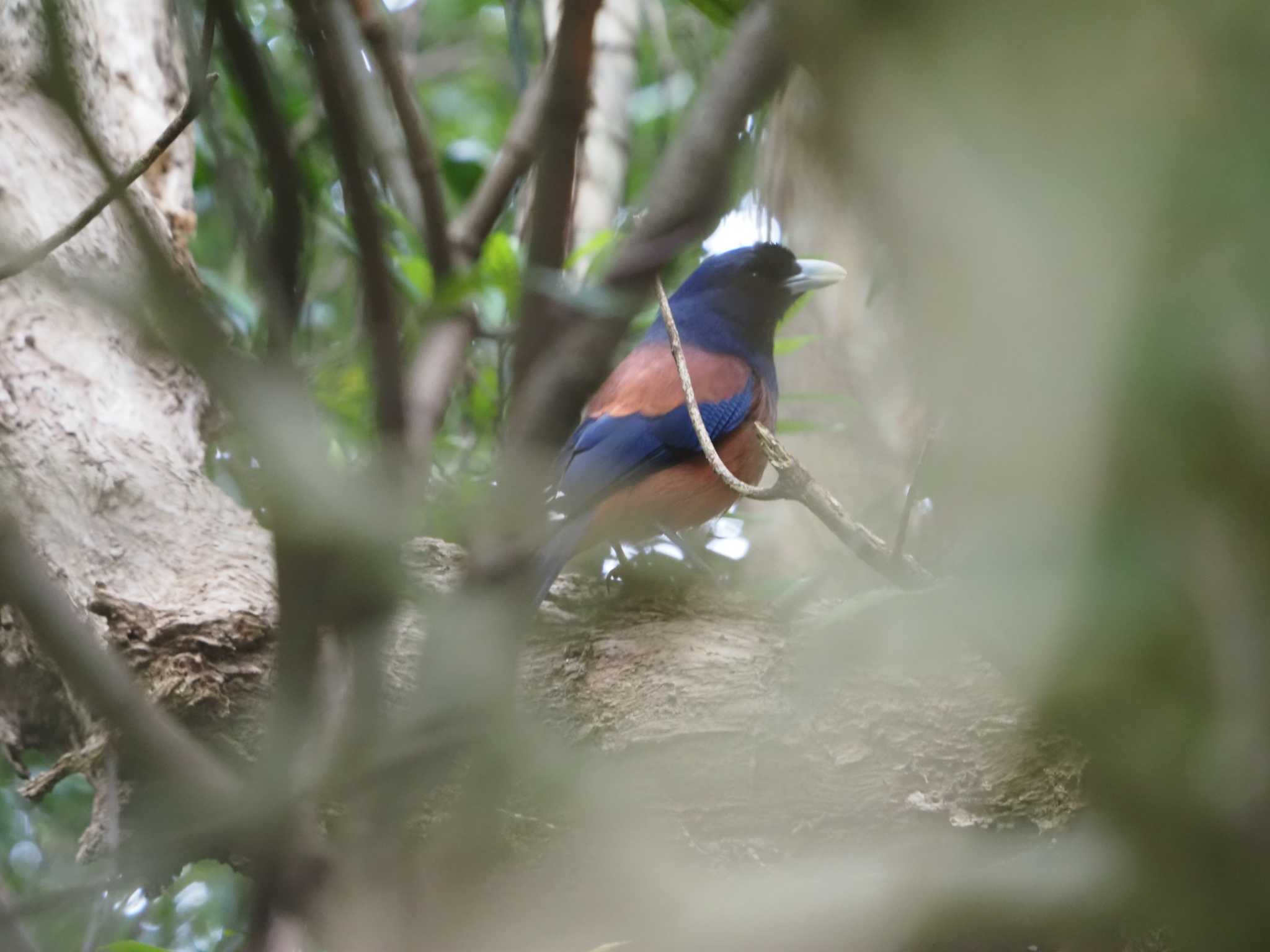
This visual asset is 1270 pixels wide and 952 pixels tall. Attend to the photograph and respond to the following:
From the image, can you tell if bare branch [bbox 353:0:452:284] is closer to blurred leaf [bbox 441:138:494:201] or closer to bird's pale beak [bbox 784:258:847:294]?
bird's pale beak [bbox 784:258:847:294]

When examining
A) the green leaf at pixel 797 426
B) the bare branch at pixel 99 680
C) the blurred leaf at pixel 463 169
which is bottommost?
the bare branch at pixel 99 680

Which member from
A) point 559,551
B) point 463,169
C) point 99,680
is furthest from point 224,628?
point 463,169

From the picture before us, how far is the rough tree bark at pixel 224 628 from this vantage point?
1.80 metres

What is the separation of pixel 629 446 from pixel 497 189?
7.06 ft

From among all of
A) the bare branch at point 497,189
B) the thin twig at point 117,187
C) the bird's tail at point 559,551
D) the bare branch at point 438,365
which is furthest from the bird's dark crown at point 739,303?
the thin twig at point 117,187

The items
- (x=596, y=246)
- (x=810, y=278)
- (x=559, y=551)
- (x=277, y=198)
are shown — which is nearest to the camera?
(x=277, y=198)

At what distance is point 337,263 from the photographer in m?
5.28

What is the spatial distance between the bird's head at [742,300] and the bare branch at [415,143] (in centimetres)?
339

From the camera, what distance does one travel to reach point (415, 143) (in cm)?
157

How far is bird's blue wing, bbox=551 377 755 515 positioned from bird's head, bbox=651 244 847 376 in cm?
58

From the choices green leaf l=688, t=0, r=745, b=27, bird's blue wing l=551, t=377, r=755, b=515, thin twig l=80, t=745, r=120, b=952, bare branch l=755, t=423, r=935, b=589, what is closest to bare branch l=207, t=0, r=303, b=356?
bare branch l=755, t=423, r=935, b=589

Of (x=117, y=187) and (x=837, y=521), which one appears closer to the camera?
(x=117, y=187)

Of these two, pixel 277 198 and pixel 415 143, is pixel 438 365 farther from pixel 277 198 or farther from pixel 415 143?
pixel 277 198

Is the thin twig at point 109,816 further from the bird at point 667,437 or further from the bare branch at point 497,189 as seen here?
the bird at point 667,437
